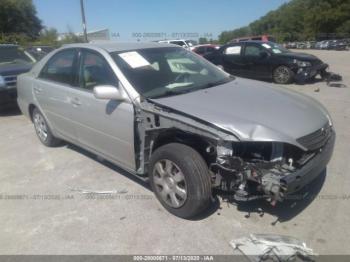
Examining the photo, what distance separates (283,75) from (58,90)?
7.92 metres

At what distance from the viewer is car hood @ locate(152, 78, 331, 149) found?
9.21 feet

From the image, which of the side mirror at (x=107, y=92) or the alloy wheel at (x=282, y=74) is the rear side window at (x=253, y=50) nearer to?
the alloy wheel at (x=282, y=74)

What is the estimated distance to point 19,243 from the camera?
10.2ft

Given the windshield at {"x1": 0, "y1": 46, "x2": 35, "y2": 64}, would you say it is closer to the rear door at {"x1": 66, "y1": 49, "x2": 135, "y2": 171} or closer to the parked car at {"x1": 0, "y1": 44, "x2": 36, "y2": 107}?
the parked car at {"x1": 0, "y1": 44, "x2": 36, "y2": 107}

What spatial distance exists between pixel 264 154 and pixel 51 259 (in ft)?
6.75

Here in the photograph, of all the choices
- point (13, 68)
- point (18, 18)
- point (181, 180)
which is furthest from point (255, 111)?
point (18, 18)

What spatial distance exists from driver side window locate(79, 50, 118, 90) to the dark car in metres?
7.81

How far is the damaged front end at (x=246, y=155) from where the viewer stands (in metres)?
2.77

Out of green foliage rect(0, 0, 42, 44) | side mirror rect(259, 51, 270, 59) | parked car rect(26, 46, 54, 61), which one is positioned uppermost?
green foliage rect(0, 0, 42, 44)

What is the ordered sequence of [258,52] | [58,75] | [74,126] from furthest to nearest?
[258,52], [58,75], [74,126]

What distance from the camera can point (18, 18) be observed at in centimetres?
4531

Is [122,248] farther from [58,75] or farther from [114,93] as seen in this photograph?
[58,75]

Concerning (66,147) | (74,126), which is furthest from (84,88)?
(66,147)

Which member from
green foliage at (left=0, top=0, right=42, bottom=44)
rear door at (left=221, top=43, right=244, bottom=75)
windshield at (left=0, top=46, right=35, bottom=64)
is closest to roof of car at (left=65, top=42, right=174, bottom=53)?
windshield at (left=0, top=46, right=35, bottom=64)
